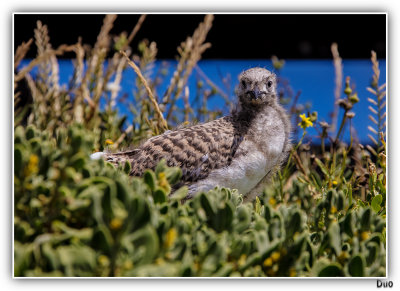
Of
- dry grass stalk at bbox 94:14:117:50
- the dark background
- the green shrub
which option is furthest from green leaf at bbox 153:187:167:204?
the dark background

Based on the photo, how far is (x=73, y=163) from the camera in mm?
1201

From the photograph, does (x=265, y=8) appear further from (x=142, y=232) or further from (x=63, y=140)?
(x=142, y=232)

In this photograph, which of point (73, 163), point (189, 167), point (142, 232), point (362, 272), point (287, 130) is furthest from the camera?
point (287, 130)

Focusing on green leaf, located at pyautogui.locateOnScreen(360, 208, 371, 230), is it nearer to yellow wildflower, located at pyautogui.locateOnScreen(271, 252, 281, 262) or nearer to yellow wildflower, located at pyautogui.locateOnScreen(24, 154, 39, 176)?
yellow wildflower, located at pyautogui.locateOnScreen(271, 252, 281, 262)

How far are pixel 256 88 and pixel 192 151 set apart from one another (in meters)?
0.48

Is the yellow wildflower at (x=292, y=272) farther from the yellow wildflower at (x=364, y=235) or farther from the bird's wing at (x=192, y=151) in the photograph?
the bird's wing at (x=192, y=151)

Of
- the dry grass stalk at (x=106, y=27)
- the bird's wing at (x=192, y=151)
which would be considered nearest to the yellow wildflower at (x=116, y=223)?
the bird's wing at (x=192, y=151)

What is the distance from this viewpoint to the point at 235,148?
213 cm

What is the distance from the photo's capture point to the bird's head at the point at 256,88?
230 centimetres

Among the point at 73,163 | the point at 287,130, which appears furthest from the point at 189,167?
the point at 73,163

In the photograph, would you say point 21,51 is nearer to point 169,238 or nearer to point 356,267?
point 169,238

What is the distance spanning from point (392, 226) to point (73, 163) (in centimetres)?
119

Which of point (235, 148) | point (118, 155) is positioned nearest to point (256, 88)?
point (235, 148)

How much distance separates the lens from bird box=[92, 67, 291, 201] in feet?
6.73
